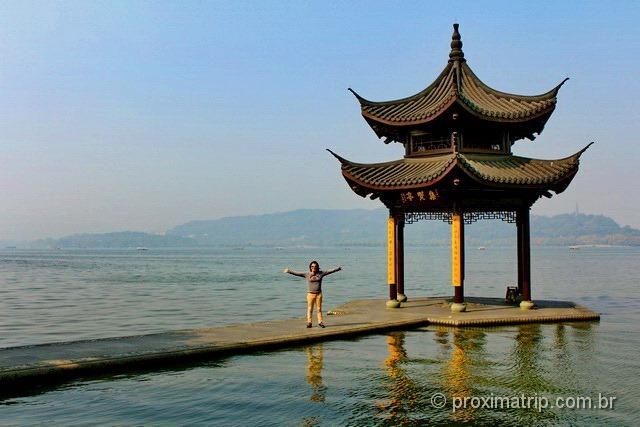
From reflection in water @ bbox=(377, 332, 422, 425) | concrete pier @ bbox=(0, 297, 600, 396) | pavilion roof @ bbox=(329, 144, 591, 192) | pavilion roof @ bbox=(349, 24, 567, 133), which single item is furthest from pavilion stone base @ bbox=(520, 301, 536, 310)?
reflection in water @ bbox=(377, 332, 422, 425)

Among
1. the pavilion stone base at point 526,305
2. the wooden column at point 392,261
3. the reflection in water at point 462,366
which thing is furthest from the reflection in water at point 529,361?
the wooden column at point 392,261

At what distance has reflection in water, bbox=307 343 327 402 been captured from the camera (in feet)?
38.8

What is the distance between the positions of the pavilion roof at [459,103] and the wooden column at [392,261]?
12.7ft

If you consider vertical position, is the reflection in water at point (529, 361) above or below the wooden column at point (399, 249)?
below

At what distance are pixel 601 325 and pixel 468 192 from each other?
6.73m

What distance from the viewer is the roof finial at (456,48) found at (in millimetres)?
25578

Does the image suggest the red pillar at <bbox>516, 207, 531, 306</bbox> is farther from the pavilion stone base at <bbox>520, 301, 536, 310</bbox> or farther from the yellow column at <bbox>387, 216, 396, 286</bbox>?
the yellow column at <bbox>387, 216, 396, 286</bbox>

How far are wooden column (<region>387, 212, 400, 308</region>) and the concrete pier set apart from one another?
0.59m

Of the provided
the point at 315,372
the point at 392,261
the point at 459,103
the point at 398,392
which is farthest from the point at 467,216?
the point at 398,392

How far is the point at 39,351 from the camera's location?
14398mm

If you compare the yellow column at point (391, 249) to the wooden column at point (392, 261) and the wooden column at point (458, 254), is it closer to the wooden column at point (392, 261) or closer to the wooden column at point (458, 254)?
the wooden column at point (392, 261)

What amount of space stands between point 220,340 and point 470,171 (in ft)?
33.3

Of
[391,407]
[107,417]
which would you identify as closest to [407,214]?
[391,407]

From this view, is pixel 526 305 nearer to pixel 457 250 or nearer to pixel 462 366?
pixel 457 250
